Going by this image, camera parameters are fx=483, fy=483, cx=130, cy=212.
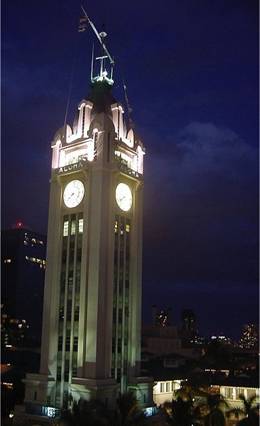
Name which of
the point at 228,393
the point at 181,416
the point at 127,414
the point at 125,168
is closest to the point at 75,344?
the point at 127,414

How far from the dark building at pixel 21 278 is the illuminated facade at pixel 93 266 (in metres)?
105

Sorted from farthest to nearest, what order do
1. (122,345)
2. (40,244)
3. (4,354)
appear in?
(40,244) → (4,354) → (122,345)

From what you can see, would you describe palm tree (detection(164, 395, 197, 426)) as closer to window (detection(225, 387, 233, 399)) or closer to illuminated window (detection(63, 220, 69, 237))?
window (detection(225, 387, 233, 399))

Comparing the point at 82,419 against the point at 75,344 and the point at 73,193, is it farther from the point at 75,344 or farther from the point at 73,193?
the point at 73,193

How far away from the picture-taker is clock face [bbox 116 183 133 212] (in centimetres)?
5953

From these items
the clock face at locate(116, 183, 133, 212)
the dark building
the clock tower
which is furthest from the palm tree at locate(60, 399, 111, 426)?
the dark building

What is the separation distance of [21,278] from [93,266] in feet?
390

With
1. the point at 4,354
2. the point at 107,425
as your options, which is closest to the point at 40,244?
the point at 4,354

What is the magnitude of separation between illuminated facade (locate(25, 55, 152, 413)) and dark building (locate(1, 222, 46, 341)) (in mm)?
105376

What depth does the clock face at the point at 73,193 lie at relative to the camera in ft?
192

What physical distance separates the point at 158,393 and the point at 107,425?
28.5 metres

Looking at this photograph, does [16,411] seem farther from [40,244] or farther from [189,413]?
[40,244]

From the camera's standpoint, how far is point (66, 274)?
189ft

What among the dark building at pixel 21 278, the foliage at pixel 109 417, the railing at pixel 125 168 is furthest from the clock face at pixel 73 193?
the dark building at pixel 21 278
